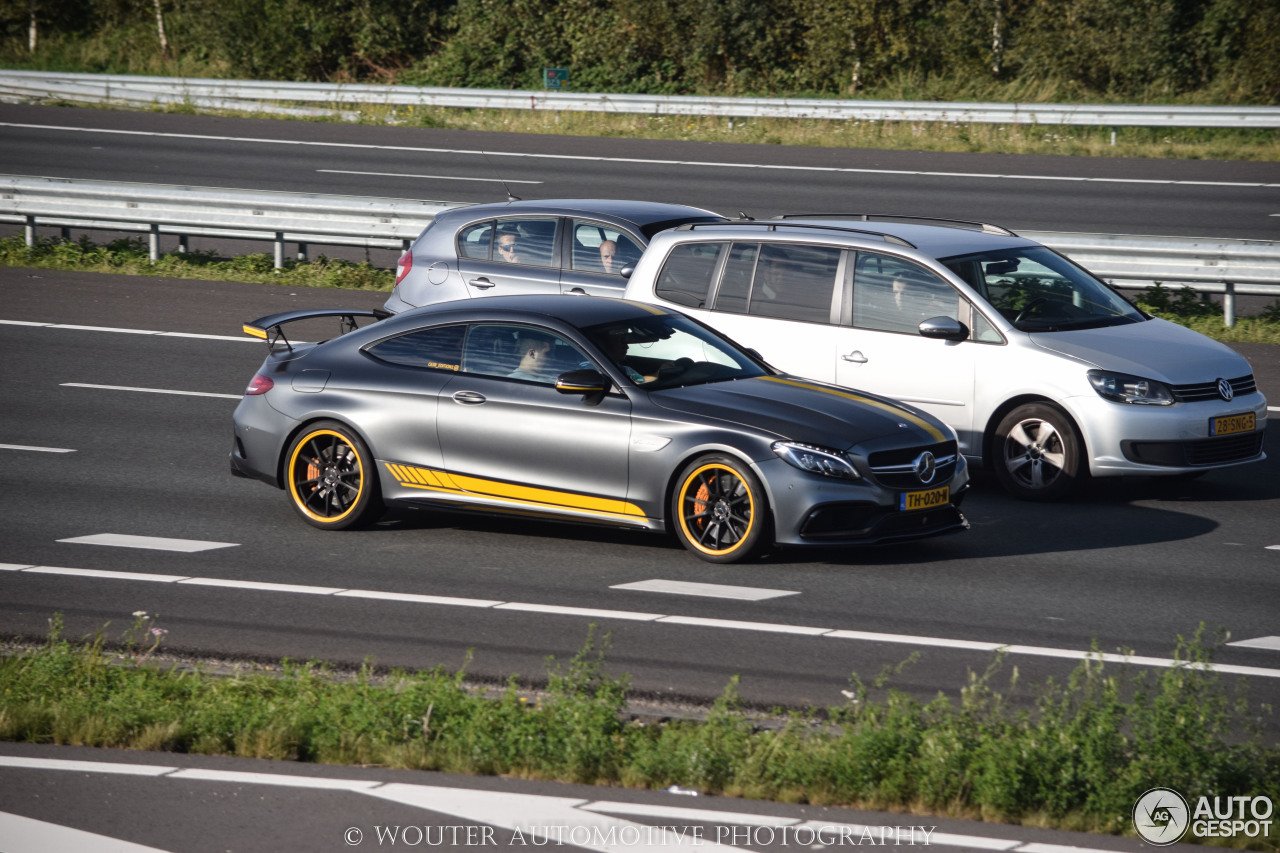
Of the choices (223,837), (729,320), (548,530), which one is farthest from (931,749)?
(729,320)

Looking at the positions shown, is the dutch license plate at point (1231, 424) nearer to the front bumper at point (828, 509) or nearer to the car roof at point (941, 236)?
the car roof at point (941, 236)

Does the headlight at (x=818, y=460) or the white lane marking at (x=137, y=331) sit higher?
the white lane marking at (x=137, y=331)

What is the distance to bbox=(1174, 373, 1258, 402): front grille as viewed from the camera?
10250 mm

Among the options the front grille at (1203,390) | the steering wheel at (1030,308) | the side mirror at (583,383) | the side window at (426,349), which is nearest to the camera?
the side mirror at (583,383)

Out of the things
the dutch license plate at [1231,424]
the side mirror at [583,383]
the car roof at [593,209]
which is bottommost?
the dutch license plate at [1231,424]

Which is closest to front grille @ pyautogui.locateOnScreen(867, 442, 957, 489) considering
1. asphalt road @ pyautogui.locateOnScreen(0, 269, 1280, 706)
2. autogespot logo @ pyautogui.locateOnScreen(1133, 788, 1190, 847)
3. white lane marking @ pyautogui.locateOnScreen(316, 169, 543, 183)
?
asphalt road @ pyautogui.locateOnScreen(0, 269, 1280, 706)

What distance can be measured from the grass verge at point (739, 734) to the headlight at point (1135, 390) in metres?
3.80

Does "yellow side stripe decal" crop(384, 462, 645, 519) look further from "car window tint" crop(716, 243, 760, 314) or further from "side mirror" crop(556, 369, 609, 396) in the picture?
"car window tint" crop(716, 243, 760, 314)

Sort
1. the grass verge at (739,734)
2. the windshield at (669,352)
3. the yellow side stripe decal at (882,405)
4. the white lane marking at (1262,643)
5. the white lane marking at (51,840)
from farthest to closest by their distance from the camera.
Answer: the windshield at (669,352) → the yellow side stripe decal at (882,405) → the white lane marking at (1262,643) → the grass verge at (739,734) → the white lane marking at (51,840)

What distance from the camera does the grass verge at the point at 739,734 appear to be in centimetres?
538

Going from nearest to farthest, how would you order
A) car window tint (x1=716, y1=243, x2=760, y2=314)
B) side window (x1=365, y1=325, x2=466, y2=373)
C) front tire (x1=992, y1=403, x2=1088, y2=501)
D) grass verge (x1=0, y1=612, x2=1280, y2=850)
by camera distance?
grass verge (x1=0, y1=612, x2=1280, y2=850) → side window (x1=365, y1=325, x2=466, y2=373) → front tire (x1=992, y1=403, x2=1088, y2=501) → car window tint (x1=716, y1=243, x2=760, y2=314)

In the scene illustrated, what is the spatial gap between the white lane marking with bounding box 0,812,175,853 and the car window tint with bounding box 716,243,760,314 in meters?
7.21

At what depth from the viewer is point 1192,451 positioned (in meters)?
10.3

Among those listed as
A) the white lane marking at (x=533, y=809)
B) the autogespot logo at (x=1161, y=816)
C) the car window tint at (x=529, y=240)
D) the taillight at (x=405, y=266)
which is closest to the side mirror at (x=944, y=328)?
the car window tint at (x=529, y=240)
